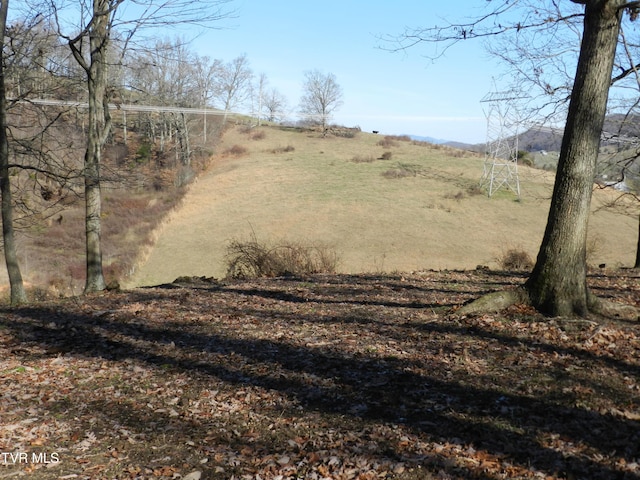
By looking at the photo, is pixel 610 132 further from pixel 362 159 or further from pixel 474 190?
pixel 362 159

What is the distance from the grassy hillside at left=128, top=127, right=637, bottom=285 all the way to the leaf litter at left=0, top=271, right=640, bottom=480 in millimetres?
14952

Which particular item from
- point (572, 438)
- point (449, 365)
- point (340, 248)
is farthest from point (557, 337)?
point (340, 248)

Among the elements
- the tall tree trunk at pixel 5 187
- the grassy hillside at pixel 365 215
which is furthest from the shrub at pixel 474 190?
the tall tree trunk at pixel 5 187

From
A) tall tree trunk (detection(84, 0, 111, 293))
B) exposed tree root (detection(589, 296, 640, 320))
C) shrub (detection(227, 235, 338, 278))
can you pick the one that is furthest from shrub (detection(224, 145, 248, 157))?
exposed tree root (detection(589, 296, 640, 320))

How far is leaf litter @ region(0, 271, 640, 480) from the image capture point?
3764 mm

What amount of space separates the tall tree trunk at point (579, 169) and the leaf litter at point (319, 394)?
44 cm

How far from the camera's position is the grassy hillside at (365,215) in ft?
86.5

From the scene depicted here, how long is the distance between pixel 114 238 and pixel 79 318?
84.6ft

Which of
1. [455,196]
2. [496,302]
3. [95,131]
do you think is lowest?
[455,196]

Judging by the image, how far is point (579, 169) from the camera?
244 inches

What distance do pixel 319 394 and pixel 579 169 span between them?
159 inches

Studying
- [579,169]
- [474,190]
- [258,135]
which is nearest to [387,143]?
[258,135]

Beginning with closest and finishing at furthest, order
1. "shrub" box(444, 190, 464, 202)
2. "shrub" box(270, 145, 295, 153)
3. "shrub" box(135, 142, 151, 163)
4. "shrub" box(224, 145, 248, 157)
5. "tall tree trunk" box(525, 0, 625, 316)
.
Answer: "tall tree trunk" box(525, 0, 625, 316) < "shrub" box(444, 190, 464, 202) < "shrub" box(135, 142, 151, 163) < "shrub" box(224, 145, 248, 157) < "shrub" box(270, 145, 295, 153)

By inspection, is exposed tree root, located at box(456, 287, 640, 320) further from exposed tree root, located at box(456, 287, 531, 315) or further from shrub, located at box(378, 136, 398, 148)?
shrub, located at box(378, 136, 398, 148)
